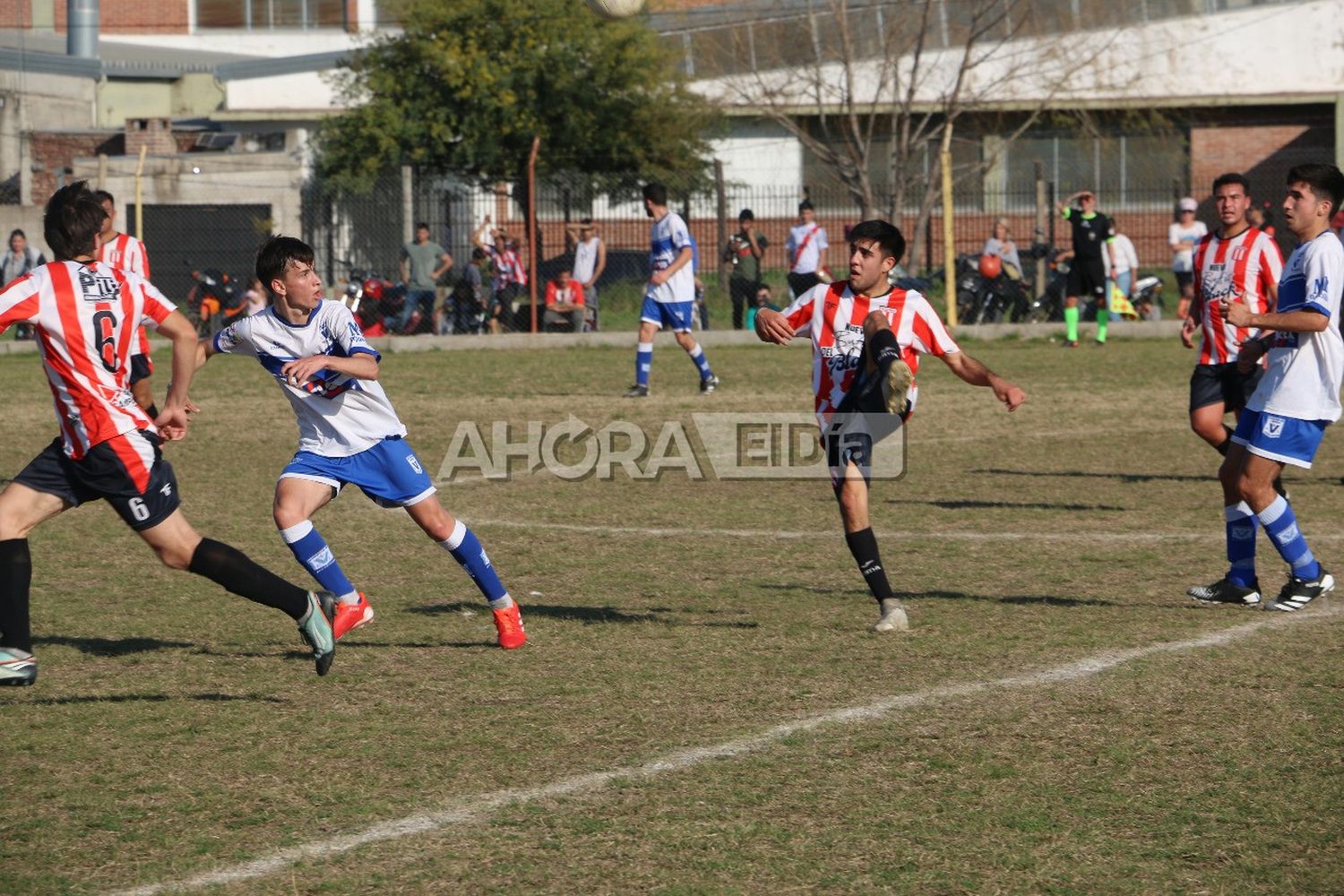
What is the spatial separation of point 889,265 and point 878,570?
1.36 metres

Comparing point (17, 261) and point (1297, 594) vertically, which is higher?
point (17, 261)

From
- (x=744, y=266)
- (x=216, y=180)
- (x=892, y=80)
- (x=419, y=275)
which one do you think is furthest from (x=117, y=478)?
(x=892, y=80)

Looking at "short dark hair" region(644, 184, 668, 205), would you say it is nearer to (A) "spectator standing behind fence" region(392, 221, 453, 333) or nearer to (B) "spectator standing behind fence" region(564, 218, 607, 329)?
(B) "spectator standing behind fence" region(564, 218, 607, 329)

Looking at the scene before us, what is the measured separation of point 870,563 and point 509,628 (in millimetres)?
1628

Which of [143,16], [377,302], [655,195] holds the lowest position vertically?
[377,302]

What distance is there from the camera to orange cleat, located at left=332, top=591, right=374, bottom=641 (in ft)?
23.0

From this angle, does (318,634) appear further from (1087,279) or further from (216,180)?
(216,180)

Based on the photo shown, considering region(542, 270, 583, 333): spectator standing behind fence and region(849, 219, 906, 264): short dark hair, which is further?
region(542, 270, 583, 333): spectator standing behind fence

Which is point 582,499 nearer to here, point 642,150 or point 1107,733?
point 1107,733

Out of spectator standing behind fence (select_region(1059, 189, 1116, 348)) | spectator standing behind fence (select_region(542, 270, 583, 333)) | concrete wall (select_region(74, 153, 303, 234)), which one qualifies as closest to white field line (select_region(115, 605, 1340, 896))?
spectator standing behind fence (select_region(1059, 189, 1116, 348))

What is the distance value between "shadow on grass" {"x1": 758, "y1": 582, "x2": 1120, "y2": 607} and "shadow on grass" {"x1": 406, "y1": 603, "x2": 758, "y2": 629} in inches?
28.5

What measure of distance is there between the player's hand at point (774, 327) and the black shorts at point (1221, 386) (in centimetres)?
316

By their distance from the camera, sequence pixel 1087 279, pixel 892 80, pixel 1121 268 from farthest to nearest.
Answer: pixel 892 80 → pixel 1121 268 → pixel 1087 279

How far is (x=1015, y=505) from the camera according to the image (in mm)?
10922
